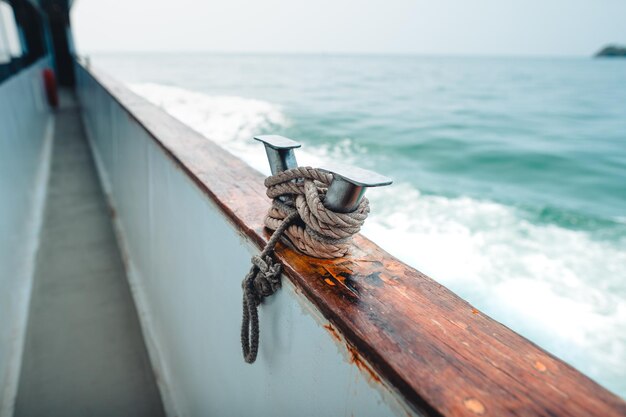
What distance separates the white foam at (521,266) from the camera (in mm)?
2947

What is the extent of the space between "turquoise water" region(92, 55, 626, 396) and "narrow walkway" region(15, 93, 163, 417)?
103 inches

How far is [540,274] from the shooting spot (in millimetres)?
3750

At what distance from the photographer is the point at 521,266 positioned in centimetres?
386

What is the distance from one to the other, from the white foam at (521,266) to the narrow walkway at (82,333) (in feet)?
8.60

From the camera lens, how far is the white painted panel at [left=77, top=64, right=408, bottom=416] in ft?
2.02

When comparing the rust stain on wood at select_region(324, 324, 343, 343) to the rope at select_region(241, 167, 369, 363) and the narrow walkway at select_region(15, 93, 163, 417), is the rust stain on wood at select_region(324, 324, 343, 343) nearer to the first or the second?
the rope at select_region(241, 167, 369, 363)

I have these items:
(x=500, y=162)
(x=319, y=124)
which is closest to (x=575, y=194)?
(x=500, y=162)

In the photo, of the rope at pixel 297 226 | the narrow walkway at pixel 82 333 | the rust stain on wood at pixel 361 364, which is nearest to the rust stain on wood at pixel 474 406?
the rust stain on wood at pixel 361 364

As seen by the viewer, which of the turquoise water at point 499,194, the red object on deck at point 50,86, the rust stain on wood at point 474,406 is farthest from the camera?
the red object on deck at point 50,86

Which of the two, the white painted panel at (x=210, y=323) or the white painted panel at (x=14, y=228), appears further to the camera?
the white painted panel at (x=14, y=228)

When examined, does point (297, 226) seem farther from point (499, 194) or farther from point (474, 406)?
point (499, 194)

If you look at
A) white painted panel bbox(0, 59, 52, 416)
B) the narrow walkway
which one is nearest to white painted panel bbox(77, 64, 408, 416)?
the narrow walkway

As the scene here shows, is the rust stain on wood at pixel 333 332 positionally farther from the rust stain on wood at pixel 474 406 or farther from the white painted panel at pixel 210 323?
the rust stain on wood at pixel 474 406

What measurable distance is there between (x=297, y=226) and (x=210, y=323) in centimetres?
67
